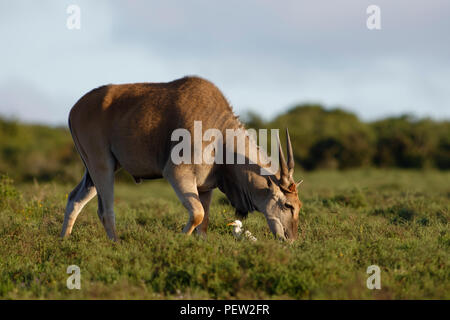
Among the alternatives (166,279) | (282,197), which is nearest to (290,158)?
(282,197)

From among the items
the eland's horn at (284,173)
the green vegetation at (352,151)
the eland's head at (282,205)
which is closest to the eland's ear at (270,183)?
the eland's head at (282,205)

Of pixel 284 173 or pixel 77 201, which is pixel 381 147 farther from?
pixel 77 201

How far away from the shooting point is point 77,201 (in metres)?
8.29

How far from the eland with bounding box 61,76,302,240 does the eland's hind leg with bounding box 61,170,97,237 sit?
49 centimetres

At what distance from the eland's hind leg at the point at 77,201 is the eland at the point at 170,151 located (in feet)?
1.60

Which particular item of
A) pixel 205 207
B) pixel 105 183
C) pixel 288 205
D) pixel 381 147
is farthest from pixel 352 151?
pixel 105 183

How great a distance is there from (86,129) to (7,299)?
3007 millimetres

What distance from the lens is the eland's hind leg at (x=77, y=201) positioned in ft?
26.5

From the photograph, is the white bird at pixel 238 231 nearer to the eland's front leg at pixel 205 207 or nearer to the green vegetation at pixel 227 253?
the green vegetation at pixel 227 253

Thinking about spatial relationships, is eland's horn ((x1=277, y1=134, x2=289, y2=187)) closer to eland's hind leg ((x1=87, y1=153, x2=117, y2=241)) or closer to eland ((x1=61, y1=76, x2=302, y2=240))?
eland ((x1=61, y1=76, x2=302, y2=240))

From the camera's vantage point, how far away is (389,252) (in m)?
6.60

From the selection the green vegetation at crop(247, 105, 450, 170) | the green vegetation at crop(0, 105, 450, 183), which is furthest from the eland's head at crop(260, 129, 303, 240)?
the green vegetation at crop(247, 105, 450, 170)

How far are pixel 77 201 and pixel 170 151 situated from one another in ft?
6.37

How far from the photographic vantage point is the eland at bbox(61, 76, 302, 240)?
7320 millimetres
